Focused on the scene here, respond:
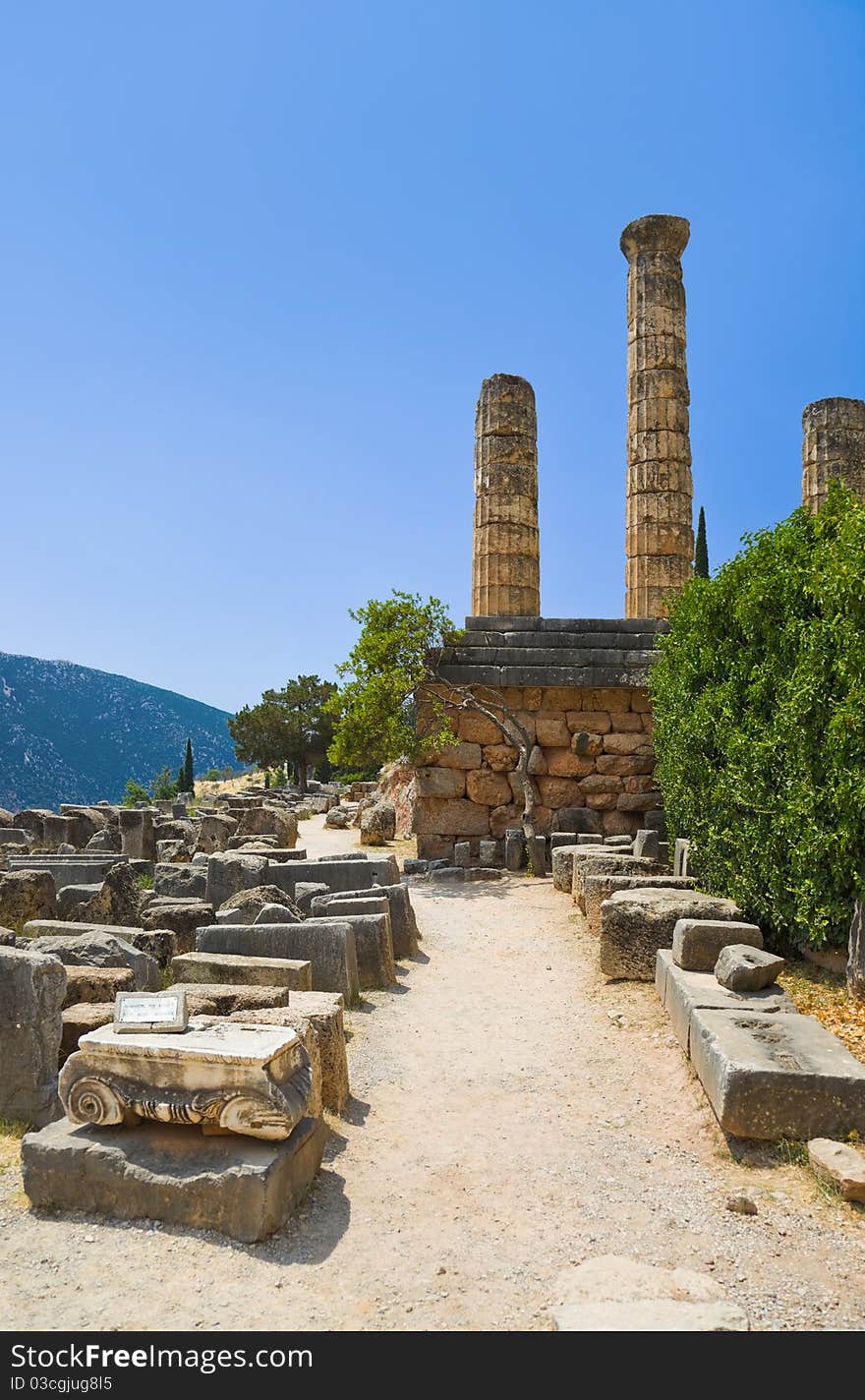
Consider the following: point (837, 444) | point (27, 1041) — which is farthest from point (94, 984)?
point (837, 444)

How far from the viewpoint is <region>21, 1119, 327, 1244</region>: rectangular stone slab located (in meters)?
3.73

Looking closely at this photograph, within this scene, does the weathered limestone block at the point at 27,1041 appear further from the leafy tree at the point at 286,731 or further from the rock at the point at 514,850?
the leafy tree at the point at 286,731

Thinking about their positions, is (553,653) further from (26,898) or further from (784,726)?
(26,898)

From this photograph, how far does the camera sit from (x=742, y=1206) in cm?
397

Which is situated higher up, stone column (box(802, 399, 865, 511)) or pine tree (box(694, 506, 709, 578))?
pine tree (box(694, 506, 709, 578))

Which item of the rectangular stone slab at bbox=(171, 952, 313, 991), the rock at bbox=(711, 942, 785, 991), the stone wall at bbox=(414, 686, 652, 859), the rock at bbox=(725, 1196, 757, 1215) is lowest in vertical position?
the rock at bbox=(725, 1196, 757, 1215)

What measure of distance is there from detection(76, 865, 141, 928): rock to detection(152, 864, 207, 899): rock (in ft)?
1.76

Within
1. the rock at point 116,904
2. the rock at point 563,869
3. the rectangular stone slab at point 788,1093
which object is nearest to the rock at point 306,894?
the rock at point 116,904

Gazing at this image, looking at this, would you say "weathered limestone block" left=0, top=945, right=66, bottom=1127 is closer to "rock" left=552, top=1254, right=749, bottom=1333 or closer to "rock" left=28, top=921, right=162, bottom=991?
"rock" left=28, top=921, right=162, bottom=991

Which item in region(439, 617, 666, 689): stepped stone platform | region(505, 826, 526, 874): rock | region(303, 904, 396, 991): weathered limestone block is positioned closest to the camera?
region(303, 904, 396, 991): weathered limestone block

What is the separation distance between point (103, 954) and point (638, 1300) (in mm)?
4424

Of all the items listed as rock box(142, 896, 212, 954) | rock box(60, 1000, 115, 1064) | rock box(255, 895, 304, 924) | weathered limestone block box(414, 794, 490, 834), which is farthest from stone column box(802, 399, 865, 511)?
rock box(60, 1000, 115, 1064)

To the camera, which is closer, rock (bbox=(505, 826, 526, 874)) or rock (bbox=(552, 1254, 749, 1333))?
rock (bbox=(552, 1254, 749, 1333))

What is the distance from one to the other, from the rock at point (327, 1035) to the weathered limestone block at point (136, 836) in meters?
11.3
